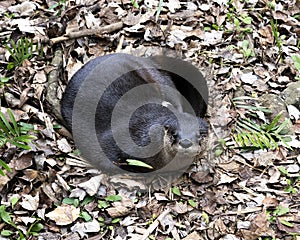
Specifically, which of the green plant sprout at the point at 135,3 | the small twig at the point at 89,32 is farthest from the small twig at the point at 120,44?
the green plant sprout at the point at 135,3

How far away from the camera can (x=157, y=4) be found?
218 inches

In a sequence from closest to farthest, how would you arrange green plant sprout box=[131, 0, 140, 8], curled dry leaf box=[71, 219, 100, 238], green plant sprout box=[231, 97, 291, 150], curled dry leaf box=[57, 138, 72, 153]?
curled dry leaf box=[71, 219, 100, 238] < curled dry leaf box=[57, 138, 72, 153] < green plant sprout box=[231, 97, 291, 150] < green plant sprout box=[131, 0, 140, 8]

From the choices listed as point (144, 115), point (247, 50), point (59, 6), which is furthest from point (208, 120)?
point (59, 6)

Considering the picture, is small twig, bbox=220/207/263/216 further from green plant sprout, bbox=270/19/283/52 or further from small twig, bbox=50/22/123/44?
small twig, bbox=50/22/123/44

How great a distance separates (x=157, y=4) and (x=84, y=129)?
215 centimetres

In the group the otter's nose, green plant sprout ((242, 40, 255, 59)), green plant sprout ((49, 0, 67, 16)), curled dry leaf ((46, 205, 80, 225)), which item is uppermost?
green plant sprout ((49, 0, 67, 16))

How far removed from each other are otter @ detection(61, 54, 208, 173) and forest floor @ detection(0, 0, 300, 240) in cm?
22

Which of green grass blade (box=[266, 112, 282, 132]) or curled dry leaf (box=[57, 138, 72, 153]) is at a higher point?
green grass blade (box=[266, 112, 282, 132])

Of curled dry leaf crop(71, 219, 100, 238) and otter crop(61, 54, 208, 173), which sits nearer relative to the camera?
curled dry leaf crop(71, 219, 100, 238)

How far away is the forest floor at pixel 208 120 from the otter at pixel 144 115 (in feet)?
0.72

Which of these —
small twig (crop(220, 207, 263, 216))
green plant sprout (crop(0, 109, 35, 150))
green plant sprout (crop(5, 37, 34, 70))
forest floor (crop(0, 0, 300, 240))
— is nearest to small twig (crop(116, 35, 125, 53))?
forest floor (crop(0, 0, 300, 240))

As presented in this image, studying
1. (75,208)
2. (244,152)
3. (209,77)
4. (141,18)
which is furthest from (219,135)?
(141,18)

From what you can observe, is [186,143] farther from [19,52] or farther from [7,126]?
[19,52]

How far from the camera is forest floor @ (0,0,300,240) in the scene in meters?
3.61
